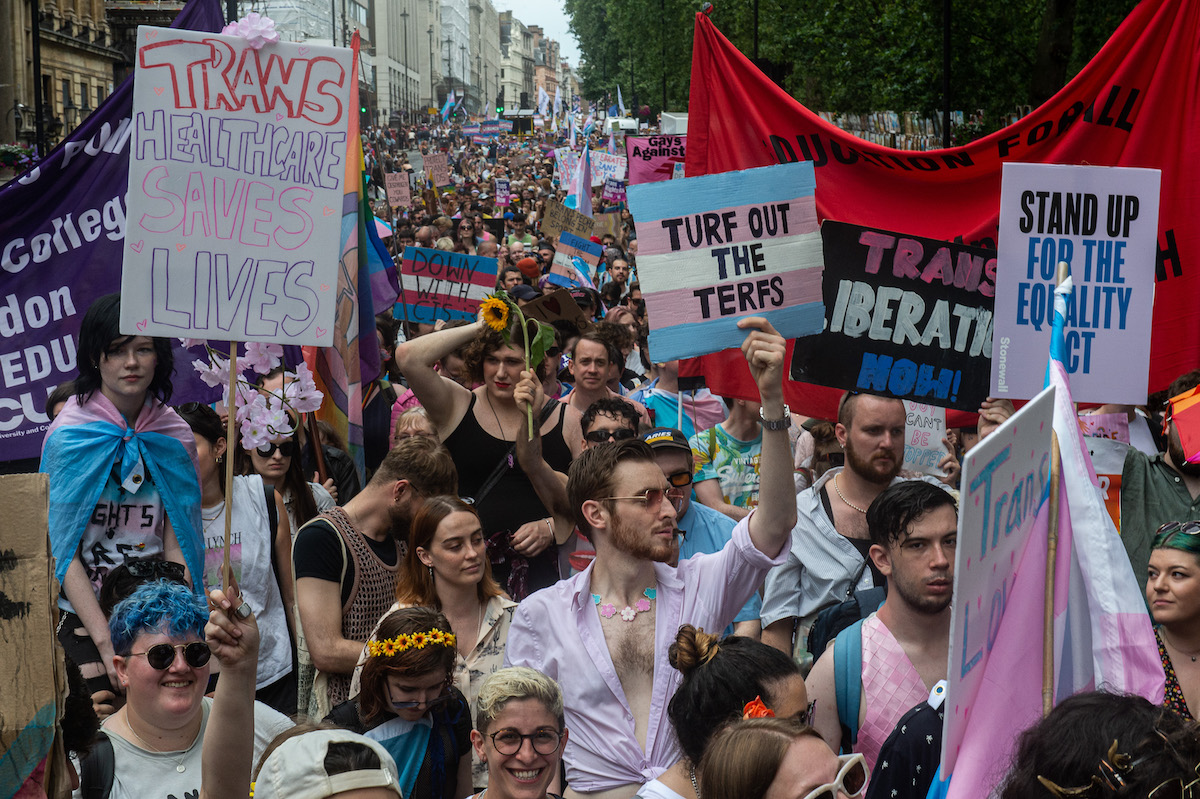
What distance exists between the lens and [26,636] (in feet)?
7.30

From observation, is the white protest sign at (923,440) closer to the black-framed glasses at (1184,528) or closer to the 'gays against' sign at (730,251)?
the 'gays against' sign at (730,251)

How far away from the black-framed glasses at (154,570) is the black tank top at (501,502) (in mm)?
1673

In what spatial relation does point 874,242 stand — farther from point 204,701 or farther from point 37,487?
point 37,487

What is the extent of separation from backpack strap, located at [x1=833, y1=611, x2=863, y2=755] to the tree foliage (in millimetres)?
9221

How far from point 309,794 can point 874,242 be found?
308 centimetres

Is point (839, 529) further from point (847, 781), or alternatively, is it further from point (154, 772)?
point (154, 772)

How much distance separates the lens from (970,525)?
2.32 metres

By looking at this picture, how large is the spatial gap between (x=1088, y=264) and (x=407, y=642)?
2644mm

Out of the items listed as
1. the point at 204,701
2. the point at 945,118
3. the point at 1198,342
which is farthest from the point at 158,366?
the point at 945,118

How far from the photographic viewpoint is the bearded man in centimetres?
461

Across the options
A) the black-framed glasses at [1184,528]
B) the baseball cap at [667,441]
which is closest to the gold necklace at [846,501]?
the baseball cap at [667,441]

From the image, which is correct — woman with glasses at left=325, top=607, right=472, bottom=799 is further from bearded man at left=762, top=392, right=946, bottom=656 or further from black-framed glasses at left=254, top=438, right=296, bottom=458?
black-framed glasses at left=254, top=438, right=296, bottom=458

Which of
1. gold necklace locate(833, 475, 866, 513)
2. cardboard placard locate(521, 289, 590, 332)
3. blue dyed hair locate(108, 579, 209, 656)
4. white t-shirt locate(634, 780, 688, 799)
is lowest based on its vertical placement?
white t-shirt locate(634, 780, 688, 799)

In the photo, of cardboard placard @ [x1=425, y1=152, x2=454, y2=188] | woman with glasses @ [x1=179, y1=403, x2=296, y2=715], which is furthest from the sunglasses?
cardboard placard @ [x1=425, y1=152, x2=454, y2=188]
